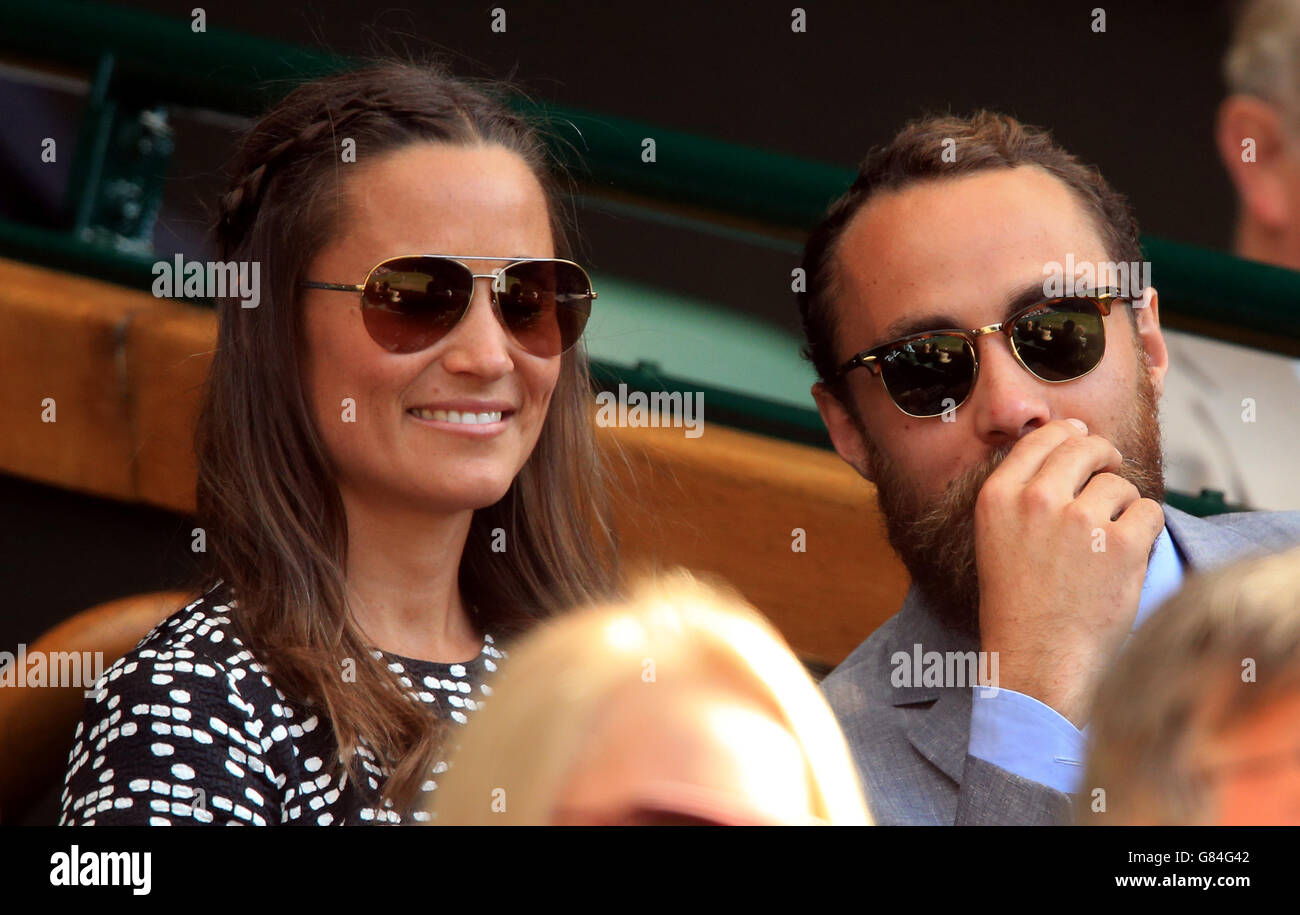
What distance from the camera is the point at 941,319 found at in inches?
81.1

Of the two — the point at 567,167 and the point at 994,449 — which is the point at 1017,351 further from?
the point at 567,167

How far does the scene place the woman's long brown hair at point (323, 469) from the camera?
1.82 m

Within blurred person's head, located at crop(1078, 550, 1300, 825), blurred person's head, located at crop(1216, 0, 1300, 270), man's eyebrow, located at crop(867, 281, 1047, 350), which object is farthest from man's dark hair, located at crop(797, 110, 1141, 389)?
blurred person's head, located at crop(1078, 550, 1300, 825)

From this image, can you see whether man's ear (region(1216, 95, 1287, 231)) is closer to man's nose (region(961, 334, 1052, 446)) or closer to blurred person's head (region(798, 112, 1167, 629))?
blurred person's head (region(798, 112, 1167, 629))

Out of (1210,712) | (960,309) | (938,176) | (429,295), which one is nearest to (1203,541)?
(960,309)

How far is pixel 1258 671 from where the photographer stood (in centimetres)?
99

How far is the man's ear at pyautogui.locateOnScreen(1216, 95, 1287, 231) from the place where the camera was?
2.87 m

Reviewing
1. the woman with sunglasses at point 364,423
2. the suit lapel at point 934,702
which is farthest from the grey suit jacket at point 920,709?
the woman with sunglasses at point 364,423

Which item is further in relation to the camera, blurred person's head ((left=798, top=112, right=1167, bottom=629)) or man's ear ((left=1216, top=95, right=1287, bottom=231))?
man's ear ((left=1216, top=95, right=1287, bottom=231))

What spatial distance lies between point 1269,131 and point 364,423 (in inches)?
74.1

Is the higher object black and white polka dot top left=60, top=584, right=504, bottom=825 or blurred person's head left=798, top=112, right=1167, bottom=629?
blurred person's head left=798, top=112, right=1167, bottom=629

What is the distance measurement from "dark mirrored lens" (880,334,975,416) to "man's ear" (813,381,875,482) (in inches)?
6.8
